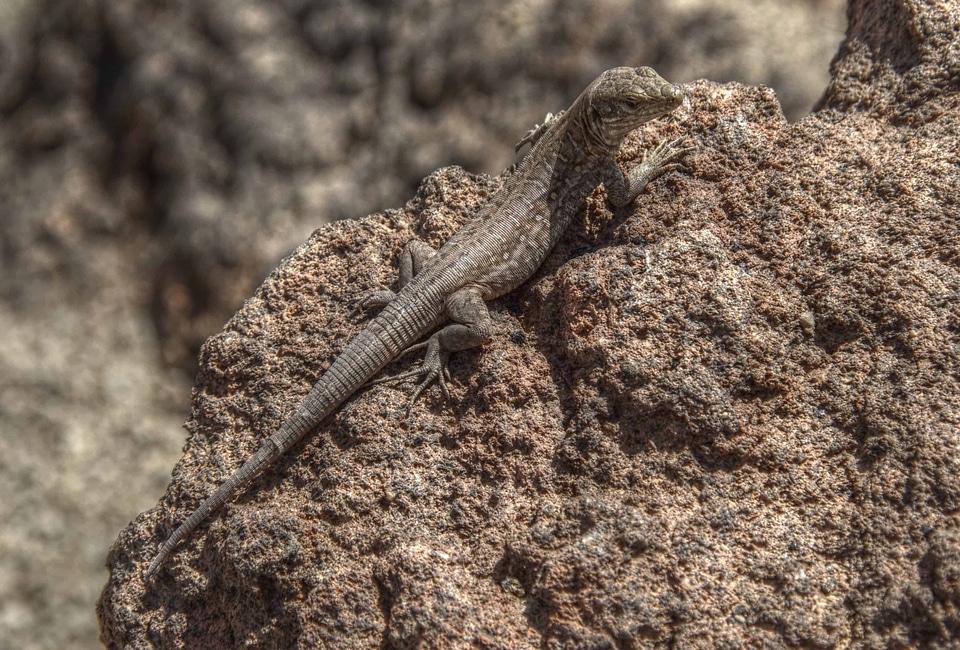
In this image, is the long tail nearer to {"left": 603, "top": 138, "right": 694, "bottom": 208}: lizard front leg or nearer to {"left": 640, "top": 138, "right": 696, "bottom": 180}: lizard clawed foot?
{"left": 603, "top": 138, "right": 694, "bottom": 208}: lizard front leg

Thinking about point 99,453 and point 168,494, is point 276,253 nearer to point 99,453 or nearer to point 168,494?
point 99,453

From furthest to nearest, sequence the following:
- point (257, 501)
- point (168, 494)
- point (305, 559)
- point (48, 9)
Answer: point (48, 9) < point (168, 494) < point (257, 501) < point (305, 559)

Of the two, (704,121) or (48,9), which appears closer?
(704,121)

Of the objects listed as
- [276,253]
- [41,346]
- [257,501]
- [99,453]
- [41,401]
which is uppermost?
[276,253]

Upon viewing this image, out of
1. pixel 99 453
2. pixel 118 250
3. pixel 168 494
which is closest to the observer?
pixel 168 494

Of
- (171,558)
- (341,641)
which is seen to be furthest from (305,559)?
(171,558)

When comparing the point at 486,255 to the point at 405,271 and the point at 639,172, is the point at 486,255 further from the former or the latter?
the point at 639,172

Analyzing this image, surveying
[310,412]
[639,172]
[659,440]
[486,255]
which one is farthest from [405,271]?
[659,440]
